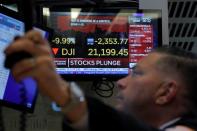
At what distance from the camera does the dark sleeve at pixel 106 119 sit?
810 mm

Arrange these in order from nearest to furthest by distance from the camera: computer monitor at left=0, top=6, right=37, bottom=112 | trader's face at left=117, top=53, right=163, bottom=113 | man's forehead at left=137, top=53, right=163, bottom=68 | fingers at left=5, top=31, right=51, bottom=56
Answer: fingers at left=5, top=31, right=51, bottom=56
trader's face at left=117, top=53, right=163, bottom=113
man's forehead at left=137, top=53, right=163, bottom=68
computer monitor at left=0, top=6, right=37, bottom=112

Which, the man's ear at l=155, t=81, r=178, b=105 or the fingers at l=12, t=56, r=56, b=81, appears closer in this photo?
the fingers at l=12, t=56, r=56, b=81

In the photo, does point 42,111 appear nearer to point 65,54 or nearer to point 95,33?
point 65,54

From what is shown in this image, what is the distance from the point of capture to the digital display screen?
80.7 inches

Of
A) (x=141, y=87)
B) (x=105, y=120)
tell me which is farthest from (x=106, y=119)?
(x=141, y=87)

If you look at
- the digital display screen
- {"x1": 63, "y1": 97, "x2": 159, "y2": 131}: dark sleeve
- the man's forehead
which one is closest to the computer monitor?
the digital display screen

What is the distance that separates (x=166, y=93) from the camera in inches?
51.6

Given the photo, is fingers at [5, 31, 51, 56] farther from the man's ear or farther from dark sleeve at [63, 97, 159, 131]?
the man's ear

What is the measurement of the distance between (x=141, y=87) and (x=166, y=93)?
2.6 inches

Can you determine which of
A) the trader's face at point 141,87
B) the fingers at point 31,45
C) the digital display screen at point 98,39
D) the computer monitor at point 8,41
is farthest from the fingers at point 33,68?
the digital display screen at point 98,39

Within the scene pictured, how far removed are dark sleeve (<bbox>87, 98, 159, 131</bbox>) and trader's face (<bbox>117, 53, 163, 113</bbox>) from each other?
1.18 feet

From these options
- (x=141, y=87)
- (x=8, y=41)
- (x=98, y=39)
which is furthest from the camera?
(x=98, y=39)

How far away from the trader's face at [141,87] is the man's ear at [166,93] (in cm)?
1

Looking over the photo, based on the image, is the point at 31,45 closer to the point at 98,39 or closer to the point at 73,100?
the point at 73,100
